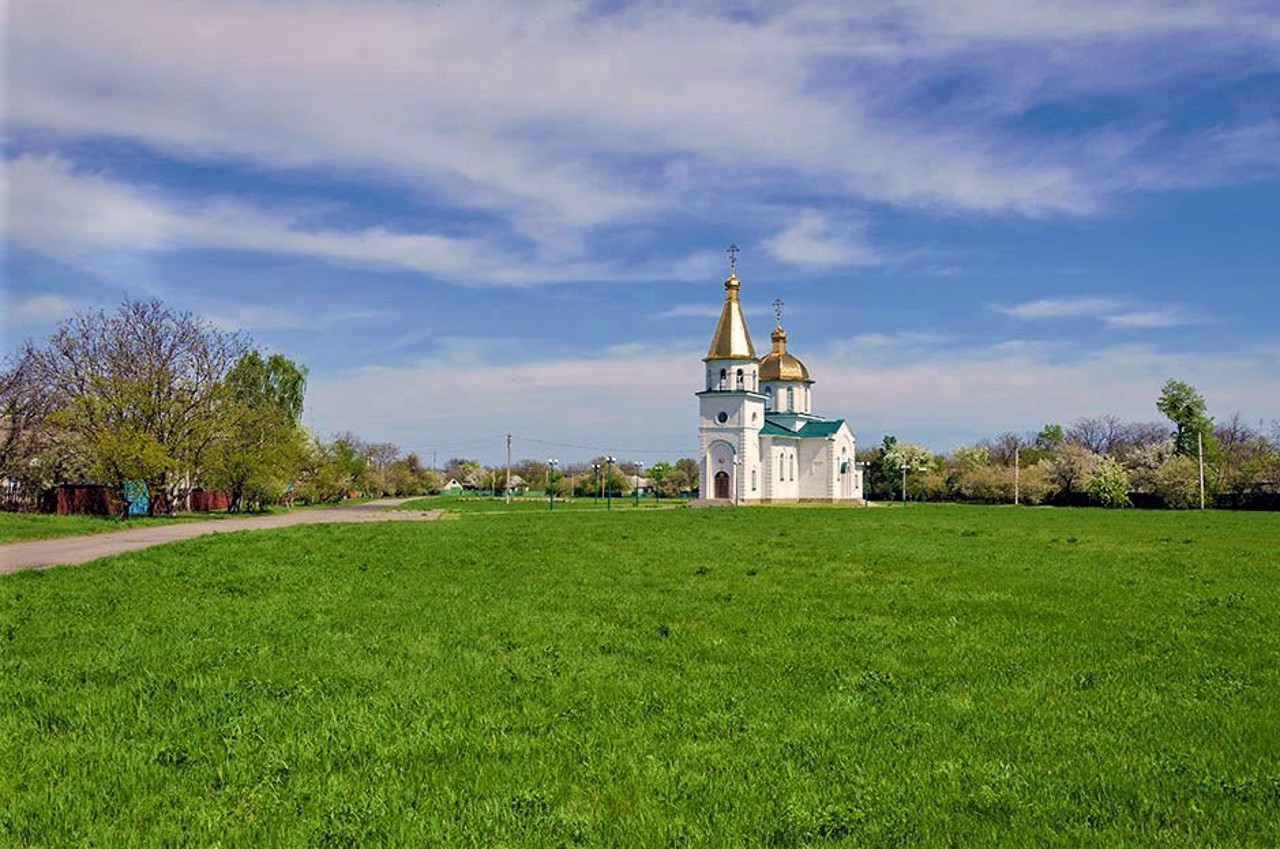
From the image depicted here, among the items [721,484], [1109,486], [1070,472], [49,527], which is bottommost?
[49,527]

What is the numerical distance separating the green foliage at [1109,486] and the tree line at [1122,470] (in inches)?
3.4

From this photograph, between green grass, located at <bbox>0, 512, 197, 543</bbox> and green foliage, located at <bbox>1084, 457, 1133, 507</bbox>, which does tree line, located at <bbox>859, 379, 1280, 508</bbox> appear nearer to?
green foliage, located at <bbox>1084, 457, 1133, 507</bbox>

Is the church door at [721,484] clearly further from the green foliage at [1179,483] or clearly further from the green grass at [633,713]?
the green grass at [633,713]

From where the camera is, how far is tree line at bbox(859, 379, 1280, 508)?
7838cm

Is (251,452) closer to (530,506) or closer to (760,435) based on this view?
(530,506)

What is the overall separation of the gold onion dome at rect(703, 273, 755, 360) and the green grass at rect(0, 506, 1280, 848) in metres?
70.4

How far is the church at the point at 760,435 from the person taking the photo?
8581cm

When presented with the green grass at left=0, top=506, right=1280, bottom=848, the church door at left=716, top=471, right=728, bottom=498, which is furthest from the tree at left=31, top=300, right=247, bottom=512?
the church door at left=716, top=471, right=728, bottom=498

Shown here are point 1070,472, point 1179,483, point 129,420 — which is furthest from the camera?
point 1070,472

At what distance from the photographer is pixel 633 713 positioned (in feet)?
26.6

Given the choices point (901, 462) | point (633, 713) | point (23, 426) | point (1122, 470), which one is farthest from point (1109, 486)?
point (633, 713)

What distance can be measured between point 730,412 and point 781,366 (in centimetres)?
1393

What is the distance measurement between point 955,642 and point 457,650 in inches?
229

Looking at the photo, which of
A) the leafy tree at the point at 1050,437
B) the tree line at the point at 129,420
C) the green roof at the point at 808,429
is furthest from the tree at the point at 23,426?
the leafy tree at the point at 1050,437
